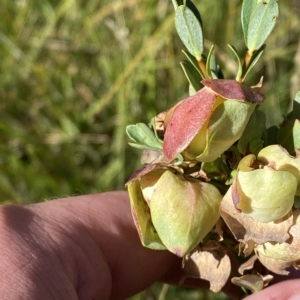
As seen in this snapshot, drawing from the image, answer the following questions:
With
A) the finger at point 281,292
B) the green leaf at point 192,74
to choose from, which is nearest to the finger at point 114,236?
Answer: the finger at point 281,292

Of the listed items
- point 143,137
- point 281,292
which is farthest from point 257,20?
point 281,292

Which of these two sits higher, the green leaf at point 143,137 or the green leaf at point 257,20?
the green leaf at point 257,20

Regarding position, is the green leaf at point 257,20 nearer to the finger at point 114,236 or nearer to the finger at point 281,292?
the finger at point 281,292

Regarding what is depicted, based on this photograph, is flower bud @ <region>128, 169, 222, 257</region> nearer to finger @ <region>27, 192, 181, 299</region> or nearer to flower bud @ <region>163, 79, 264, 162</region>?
flower bud @ <region>163, 79, 264, 162</region>

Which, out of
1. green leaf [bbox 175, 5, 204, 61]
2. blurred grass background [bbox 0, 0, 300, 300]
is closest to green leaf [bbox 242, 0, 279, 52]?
green leaf [bbox 175, 5, 204, 61]

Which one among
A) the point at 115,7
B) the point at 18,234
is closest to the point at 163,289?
the point at 18,234

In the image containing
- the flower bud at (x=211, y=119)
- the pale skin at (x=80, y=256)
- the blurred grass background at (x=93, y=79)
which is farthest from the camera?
the blurred grass background at (x=93, y=79)

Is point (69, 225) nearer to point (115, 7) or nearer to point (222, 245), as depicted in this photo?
point (222, 245)
